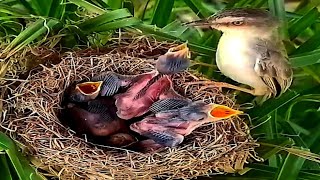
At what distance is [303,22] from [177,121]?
305mm

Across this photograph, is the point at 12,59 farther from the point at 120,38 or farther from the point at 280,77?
the point at 280,77

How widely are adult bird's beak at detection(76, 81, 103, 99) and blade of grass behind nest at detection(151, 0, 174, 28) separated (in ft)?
0.55

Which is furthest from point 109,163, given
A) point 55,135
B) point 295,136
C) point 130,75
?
Answer: point 295,136

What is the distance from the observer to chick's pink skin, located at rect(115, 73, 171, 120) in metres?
0.93

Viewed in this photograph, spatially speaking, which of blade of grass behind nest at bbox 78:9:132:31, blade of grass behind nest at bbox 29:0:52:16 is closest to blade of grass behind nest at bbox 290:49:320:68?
blade of grass behind nest at bbox 78:9:132:31

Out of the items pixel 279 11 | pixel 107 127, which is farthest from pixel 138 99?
pixel 279 11

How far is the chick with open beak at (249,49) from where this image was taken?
2.95 feet

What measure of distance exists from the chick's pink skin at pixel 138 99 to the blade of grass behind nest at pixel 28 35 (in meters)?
0.14

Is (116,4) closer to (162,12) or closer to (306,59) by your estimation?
(162,12)

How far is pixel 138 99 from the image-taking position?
36.6 inches

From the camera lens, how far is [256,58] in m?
0.91

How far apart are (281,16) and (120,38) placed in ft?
0.83

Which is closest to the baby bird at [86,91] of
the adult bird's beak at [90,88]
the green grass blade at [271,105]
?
the adult bird's beak at [90,88]

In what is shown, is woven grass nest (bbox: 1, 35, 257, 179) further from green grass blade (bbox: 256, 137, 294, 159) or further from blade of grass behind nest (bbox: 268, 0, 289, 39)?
blade of grass behind nest (bbox: 268, 0, 289, 39)
